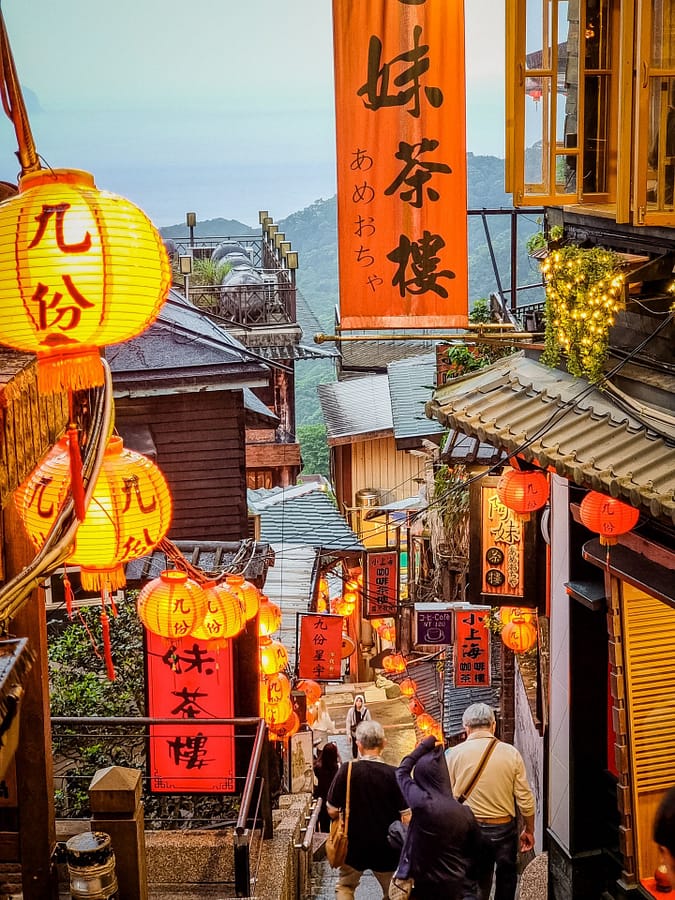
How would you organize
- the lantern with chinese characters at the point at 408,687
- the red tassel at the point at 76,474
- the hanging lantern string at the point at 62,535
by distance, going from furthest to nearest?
the lantern with chinese characters at the point at 408,687
the red tassel at the point at 76,474
the hanging lantern string at the point at 62,535

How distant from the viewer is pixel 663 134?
25.6ft

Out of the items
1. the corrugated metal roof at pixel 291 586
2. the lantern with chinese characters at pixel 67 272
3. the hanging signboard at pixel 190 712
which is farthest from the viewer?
the corrugated metal roof at pixel 291 586

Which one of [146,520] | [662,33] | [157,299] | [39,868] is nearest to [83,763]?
[39,868]

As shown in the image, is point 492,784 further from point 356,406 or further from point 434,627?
point 356,406

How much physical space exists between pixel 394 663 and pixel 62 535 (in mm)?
20494

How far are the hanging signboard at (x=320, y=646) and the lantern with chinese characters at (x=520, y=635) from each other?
400 cm

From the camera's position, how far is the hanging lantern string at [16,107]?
18.1 feet

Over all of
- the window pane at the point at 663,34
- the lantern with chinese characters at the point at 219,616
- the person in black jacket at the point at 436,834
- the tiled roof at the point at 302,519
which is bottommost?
the tiled roof at the point at 302,519

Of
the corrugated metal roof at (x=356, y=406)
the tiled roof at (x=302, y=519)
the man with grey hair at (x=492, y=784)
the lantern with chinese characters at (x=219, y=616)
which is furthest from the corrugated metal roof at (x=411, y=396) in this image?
the man with grey hair at (x=492, y=784)

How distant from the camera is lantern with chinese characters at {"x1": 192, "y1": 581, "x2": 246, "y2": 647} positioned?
11.1m

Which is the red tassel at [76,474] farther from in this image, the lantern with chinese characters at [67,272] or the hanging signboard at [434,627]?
the hanging signboard at [434,627]

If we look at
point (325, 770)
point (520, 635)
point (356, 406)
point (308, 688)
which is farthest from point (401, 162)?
point (356, 406)

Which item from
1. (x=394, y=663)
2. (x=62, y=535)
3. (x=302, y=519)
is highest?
(x=62, y=535)

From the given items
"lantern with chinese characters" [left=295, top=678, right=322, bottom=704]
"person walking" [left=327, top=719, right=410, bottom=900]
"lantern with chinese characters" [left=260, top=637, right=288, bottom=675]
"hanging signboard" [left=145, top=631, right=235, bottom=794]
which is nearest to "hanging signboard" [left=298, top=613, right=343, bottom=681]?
"lantern with chinese characters" [left=295, top=678, right=322, bottom=704]
